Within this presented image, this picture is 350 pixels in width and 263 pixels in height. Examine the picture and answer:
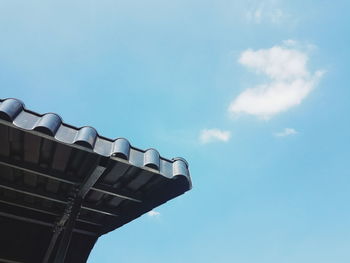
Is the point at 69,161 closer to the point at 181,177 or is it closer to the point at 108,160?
the point at 108,160

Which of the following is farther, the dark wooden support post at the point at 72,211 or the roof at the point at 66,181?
the dark wooden support post at the point at 72,211

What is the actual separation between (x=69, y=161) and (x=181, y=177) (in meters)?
1.92

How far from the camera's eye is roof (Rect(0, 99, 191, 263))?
4.17 metres

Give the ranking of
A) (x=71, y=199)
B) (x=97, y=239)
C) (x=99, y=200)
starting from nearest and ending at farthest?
(x=71, y=199) → (x=99, y=200) → (x=97, y=239)

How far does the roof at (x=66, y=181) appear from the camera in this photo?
4.17 m

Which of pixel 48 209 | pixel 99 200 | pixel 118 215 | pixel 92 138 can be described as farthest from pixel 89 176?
pixel 48 209

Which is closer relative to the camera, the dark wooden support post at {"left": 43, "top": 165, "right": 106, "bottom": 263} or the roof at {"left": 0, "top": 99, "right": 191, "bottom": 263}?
the roof at {"left": 0, "top": 99, "right": 191, "bottom": 263}

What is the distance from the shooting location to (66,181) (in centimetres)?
514

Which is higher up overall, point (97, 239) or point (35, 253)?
point (97, 239)

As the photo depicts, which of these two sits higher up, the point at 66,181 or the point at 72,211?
the point at 66,181

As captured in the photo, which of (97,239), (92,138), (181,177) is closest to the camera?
(92,138)

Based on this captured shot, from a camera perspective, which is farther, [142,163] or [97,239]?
[97,239]

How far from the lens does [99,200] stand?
5844 millimetres

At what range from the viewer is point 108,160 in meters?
4.33
